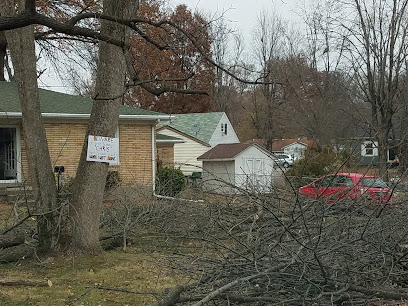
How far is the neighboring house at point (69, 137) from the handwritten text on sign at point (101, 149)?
7708mm

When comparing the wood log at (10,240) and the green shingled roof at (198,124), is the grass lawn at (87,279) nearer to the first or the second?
the wood log at (10,240)

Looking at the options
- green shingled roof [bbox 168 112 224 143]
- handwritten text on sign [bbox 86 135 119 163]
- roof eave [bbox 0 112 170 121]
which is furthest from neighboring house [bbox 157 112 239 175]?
handwritten text on sign [bbox 86 135 119 163]

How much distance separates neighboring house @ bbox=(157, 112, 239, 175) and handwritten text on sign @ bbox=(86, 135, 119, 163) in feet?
76.6

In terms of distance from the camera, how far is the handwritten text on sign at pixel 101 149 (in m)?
8.37

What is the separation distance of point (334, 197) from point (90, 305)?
10.3 feet

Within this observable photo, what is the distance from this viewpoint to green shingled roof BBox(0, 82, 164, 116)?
54.5 ft

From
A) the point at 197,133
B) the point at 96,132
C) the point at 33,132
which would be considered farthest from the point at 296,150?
the point at 33,132

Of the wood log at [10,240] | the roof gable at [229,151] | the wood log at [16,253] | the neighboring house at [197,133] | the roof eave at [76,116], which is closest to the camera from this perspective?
the wood log at [10,240]

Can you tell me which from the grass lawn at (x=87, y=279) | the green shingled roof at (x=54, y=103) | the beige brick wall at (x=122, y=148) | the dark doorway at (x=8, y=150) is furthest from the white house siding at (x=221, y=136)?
the grass lawn at (x=87, y=279)

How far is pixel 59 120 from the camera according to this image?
17078mm

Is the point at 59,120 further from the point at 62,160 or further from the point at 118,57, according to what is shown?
the point at 118,57

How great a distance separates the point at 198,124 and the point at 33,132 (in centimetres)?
2937

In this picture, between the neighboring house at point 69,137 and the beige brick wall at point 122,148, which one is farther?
the beige brick wall at point 122,148

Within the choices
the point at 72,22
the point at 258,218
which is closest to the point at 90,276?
the point at 258,218
